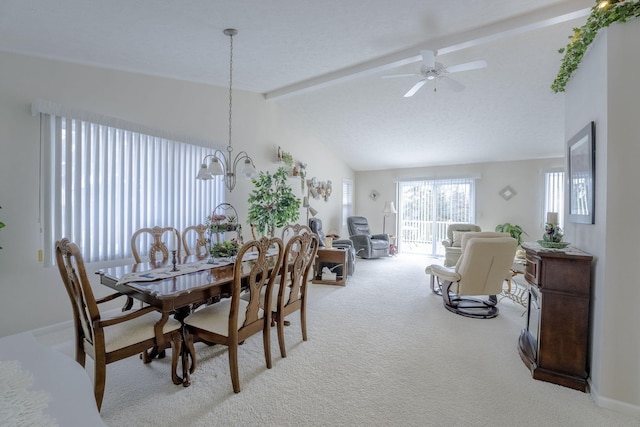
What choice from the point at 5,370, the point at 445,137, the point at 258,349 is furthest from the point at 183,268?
the point at 445,137

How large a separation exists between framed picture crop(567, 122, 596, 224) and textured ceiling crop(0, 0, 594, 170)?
4.58ft

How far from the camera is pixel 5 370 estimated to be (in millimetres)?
760

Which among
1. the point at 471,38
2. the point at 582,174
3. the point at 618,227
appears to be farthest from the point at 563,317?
the point at 471,38

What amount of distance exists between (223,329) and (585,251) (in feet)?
9.17

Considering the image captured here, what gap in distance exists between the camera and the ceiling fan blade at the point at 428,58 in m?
2.80

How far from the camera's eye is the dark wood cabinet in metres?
2.01

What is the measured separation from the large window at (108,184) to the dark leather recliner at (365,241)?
401 centimetres

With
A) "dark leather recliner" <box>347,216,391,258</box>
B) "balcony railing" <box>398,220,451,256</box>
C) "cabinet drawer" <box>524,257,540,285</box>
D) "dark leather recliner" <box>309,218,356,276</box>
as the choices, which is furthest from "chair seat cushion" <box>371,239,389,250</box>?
"cabinet drawer" <box>524,257,540,285</box>

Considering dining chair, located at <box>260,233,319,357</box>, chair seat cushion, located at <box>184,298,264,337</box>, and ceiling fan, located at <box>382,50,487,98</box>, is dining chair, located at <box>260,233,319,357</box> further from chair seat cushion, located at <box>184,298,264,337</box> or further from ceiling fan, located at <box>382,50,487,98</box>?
ceiling fan, located at <box>382,50,487,98</box>

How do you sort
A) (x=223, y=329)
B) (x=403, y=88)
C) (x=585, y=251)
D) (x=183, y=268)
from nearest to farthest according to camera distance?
1. (x=223, y=329)
2. (x=585, y=251)
3. (x=183, y=268)
4. (x=403, y=88)

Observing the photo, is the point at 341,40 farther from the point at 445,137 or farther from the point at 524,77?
the point at 445,137

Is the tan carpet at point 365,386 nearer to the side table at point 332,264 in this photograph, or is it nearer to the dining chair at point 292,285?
the dining chair at point 292,285

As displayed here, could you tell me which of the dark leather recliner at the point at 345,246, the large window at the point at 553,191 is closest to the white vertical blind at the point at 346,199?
the dark leather recliner at the point at 345,246

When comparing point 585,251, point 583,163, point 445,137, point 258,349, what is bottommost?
point 258,349
